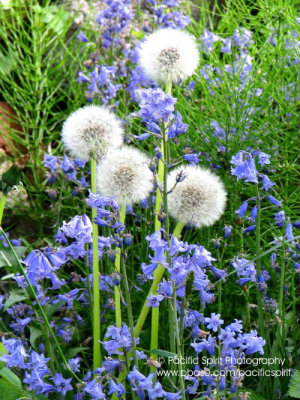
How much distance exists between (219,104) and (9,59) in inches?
75.1

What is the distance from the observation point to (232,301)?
2.52 m

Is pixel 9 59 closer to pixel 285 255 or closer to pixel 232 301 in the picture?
pixel 232 301

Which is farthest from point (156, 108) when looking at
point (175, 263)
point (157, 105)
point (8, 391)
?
point (8, 391)

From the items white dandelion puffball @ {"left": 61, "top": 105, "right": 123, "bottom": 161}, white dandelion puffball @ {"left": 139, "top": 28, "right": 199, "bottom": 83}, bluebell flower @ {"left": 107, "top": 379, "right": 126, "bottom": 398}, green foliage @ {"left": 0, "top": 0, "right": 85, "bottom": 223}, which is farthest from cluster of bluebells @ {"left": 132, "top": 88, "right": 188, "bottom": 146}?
green foliage @ {"left": 0, "top": 0, "right": 85, "bottom": 223}

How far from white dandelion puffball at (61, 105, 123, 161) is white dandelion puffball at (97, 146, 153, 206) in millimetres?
77

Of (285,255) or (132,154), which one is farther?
(285,255)

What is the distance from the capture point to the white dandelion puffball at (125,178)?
1595 mm

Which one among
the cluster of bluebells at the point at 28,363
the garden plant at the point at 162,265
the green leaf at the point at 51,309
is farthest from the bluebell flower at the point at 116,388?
the green leaf at the point at 51,309

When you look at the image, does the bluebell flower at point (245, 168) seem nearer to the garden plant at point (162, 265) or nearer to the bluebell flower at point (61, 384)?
the garden plant at point (162, 265)

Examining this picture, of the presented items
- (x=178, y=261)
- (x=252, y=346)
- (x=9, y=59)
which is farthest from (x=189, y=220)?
(x=9, y=59)

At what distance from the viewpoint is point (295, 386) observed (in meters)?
1.58

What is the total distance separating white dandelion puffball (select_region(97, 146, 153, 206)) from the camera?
5.23ft

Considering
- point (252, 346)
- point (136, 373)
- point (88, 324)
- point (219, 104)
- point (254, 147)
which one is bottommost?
point (88, 324)

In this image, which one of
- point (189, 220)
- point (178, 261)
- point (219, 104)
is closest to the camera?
point (178, 261)
